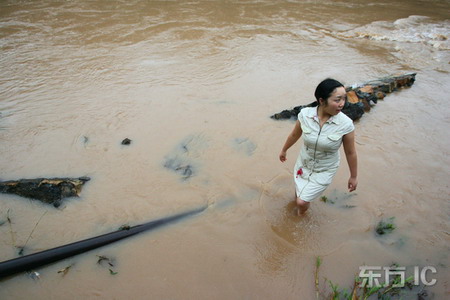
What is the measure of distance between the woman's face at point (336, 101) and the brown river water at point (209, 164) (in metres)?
1.40

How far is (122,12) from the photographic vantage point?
1137 cm

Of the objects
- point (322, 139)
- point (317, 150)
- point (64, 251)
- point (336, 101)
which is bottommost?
point (64, 251)

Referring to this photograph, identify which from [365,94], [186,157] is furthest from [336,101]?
[365,94]

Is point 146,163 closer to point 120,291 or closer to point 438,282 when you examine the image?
point 120,291

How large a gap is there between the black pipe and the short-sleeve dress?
154cm

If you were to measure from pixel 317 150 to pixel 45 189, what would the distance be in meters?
3.05

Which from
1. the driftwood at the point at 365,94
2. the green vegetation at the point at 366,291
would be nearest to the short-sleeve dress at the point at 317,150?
the green vegetation at the point at 366,291

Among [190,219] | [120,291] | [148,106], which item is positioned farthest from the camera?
[148,106]

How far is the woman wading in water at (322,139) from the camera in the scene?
2240 millimetres

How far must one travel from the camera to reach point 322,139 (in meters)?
2.43

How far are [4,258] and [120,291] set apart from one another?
3.92 feet

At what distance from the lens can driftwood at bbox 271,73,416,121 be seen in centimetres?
486

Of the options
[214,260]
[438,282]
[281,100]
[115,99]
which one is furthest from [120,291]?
[281,100]

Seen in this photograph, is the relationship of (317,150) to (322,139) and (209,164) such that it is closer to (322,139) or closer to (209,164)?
(322,139)
